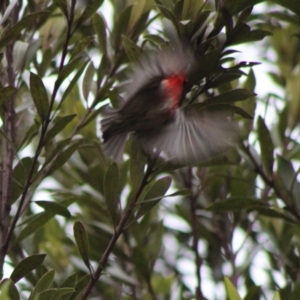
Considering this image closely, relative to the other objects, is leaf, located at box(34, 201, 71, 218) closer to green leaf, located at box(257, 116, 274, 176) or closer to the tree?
the tree

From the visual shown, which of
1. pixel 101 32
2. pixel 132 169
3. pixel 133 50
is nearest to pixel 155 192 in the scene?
pixel 132 169

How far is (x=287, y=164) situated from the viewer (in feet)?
5.56

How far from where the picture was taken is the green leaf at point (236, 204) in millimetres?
1635

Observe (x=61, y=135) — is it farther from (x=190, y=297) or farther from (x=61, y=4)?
(x=61, y=4)

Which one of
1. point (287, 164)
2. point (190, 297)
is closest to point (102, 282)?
point (190, 297)

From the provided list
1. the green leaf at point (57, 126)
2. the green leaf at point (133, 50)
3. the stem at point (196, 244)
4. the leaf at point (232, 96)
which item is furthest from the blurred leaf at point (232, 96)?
the stem at point (196, 244)

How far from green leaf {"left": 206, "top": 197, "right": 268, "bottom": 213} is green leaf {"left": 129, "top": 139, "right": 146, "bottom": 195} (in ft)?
0.97

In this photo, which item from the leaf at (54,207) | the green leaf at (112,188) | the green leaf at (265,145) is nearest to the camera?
the green leaf at (112,188)

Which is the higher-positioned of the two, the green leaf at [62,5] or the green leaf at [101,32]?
the green leaf at [62,5]

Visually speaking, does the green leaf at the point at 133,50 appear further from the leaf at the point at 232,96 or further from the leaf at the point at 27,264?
the leaf at the point at 27,264

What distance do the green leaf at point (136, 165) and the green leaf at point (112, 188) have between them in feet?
0.11

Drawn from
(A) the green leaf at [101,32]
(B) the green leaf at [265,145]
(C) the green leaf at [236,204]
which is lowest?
(C) the green leaf at [236,204]

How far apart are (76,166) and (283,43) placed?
83 cm

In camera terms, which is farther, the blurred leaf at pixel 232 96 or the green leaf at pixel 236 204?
the green leaf at pixel 236 204
